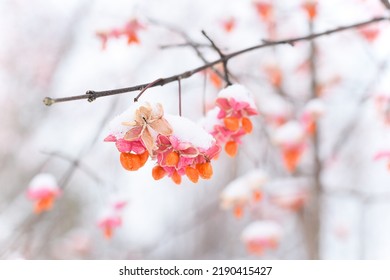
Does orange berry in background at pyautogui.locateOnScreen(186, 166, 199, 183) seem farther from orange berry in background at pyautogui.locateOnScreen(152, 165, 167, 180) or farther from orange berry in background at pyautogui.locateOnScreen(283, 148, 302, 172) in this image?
orange berry in background at pyautogui.locateOnScreen(283, 148, 302, 172)

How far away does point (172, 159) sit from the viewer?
34.0 inches

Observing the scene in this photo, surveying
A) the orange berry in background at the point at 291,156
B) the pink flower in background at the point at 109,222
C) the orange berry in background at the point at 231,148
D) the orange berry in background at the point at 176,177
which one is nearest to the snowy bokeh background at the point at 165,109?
the orange berry in background at the point at 291,156

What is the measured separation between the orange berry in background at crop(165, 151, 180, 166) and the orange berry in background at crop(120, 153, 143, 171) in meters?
0.05

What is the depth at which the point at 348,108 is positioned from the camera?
11.6ft

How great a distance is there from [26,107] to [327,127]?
277 cm

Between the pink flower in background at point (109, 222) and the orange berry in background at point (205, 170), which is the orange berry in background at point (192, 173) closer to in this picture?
the orange berry in background at point (205, 170)

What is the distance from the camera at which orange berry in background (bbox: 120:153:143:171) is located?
33.8 inches

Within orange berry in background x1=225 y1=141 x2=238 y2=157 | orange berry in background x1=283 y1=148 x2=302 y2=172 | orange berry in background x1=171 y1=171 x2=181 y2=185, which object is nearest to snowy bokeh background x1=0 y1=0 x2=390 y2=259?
orange berry in background x1=283 y1=148 x2=302 y2=172

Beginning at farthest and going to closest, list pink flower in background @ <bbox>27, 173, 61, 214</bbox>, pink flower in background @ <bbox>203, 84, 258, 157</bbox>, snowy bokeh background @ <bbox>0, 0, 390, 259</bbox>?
snowy bokeh background @ <bbox>0, 0, 390, 259</bbox>, pink flower in background @ <bbox>27, 173, 61, 214</bbox>, pink flower in background @ <bbox>203, 84, 258, 157</bbox>

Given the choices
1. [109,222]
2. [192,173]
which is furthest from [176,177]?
[109,222]

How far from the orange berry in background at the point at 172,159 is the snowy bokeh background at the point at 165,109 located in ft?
6.21

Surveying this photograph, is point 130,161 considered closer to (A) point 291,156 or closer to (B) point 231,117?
(B) point 231,117

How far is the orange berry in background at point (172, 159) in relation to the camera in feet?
2.84
